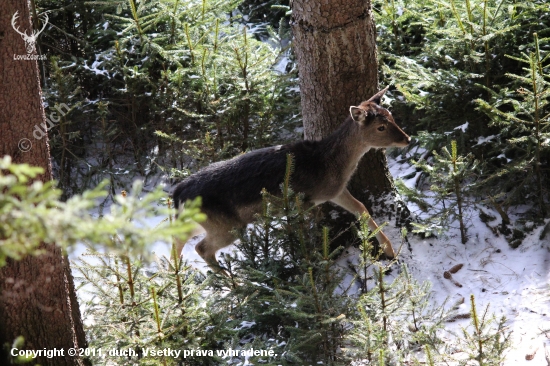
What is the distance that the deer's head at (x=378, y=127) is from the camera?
7.33 m

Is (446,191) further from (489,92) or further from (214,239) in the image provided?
(214,239)

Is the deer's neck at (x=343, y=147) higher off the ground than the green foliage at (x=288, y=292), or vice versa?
the deer's neck at (x=343, y=147)

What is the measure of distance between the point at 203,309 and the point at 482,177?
4.51 metres

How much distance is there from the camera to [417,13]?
362 inches

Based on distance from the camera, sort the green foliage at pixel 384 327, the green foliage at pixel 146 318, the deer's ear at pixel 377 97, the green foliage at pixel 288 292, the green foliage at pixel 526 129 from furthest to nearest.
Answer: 1. the deer's ear at pixel 377 97
2. the green foliage at pixel 526 129
3. the green foliage at pixel 288 292
4. the green foliage at pixel 384 327
5. the green foliage at pixel 146 318

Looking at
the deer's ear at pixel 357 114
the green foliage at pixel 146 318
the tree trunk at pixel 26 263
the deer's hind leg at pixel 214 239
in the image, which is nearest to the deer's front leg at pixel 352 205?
the deer's ear at pixel 357 114

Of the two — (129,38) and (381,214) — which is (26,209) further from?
(129,38)

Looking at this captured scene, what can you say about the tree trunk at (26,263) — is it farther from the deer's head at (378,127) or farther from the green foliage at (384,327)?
the deer's head at (378,127)

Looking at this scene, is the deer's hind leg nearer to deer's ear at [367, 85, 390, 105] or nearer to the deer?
the deer

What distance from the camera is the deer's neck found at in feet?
24.1

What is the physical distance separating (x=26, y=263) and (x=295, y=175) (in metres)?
3.35

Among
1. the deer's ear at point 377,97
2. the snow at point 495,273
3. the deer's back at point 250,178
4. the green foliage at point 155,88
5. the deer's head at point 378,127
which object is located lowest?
the snow at point 495,273

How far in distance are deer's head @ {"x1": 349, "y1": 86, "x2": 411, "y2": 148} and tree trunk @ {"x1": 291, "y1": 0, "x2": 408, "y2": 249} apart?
1.00ft

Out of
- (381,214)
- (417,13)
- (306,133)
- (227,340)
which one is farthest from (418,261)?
(417,13)
